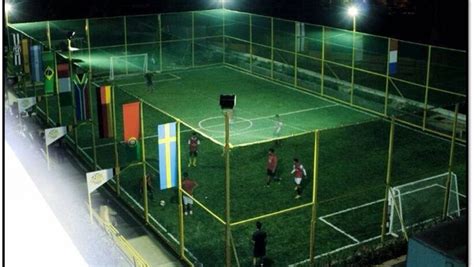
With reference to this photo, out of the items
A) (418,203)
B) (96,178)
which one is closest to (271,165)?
(418,203)

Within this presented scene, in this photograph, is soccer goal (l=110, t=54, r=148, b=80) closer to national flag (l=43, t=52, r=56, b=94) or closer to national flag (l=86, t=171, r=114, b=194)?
national flag (l=43, t=52, r=56, b=94)

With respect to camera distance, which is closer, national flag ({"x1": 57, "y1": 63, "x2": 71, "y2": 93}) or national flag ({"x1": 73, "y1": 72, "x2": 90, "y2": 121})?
national flag ({"x1": 73, "y1": 72, "x2": 90, "y2": 121})

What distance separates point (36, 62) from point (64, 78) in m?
3.29

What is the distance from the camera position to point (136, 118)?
16.8 meters

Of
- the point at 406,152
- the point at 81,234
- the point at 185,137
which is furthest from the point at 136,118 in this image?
the point at 406,152

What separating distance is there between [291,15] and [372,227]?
3648cm

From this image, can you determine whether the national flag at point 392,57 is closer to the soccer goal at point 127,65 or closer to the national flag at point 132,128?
the national flag at point 132,128

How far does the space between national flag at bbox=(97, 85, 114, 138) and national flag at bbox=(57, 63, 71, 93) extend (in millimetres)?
4365

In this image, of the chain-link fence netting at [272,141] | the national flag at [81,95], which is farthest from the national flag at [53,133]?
the national flag at [81,95]

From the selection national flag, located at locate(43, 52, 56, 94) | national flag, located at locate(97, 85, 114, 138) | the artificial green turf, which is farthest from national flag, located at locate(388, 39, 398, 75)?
national flag, located at locate(43, 52, 56, 94)

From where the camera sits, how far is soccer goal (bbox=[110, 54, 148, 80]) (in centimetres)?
3709

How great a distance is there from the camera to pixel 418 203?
58.4 ft

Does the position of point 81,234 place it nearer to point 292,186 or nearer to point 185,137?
point 292,186

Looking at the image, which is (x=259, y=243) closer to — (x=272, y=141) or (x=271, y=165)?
(x=271, y=165)
